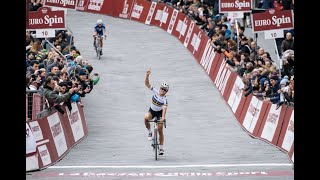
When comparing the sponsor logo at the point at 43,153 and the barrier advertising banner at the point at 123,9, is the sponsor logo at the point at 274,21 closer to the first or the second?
the sponsor logo at the point at 43,153

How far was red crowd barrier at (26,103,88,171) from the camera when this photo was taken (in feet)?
75.0

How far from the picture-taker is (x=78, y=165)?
2455 cm

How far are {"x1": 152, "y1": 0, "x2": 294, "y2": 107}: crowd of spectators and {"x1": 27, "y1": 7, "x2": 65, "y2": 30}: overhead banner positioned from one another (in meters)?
5.98

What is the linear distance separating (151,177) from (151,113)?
11.8 feet

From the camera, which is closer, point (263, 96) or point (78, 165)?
point (78, 165)

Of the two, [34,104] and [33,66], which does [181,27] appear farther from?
[34,104]

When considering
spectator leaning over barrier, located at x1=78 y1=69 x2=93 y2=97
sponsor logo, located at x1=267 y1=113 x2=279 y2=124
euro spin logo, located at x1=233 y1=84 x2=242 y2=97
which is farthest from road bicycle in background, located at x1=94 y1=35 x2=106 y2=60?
sponsor logo, located at x1=267 y1=113 x2=279 y2=124

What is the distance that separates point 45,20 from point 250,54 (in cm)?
752

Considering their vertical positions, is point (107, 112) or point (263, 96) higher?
point (263, 96)

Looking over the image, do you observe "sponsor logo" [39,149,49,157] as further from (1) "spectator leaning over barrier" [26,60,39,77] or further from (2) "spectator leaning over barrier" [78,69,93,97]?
(2) "spectator leaning over barrier" [78,69,93,97]

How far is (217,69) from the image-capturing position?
37906 mm
